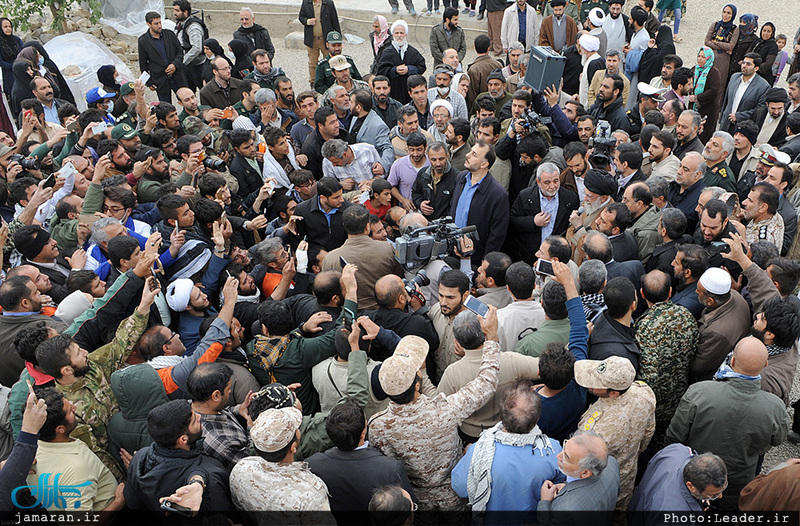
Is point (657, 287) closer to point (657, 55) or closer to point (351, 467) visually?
point (351, 467)

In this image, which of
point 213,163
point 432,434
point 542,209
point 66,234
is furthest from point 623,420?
point 66,234

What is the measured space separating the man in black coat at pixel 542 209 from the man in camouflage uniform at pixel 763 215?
1437 millimetres

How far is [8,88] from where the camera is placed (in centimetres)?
954

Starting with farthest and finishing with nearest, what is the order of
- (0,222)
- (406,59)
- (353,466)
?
(406,59) → (0,222) → (353,466)

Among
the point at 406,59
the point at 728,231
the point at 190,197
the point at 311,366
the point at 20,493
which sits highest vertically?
the point at 406,59

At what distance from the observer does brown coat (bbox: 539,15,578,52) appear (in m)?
10.4

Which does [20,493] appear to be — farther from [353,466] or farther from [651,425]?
[651,425]

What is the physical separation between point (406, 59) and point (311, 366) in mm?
6542

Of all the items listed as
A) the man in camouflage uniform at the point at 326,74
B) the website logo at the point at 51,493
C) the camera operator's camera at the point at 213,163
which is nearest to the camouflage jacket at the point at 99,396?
the website logo at the point at 51,493

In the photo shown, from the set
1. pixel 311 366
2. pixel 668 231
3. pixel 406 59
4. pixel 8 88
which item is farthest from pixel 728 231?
pixel 8 88

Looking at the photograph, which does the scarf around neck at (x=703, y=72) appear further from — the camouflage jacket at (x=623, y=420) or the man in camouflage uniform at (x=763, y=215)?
the camouflage jacket at (x=623, y=420)

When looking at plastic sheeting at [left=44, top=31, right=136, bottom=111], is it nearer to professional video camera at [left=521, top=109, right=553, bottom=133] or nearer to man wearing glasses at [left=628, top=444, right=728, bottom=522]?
professional video camera at [left=521, top=109, right=553, bottom=133]

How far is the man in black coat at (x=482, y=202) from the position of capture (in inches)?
219

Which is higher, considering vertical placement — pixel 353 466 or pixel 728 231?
pixel 728 231
